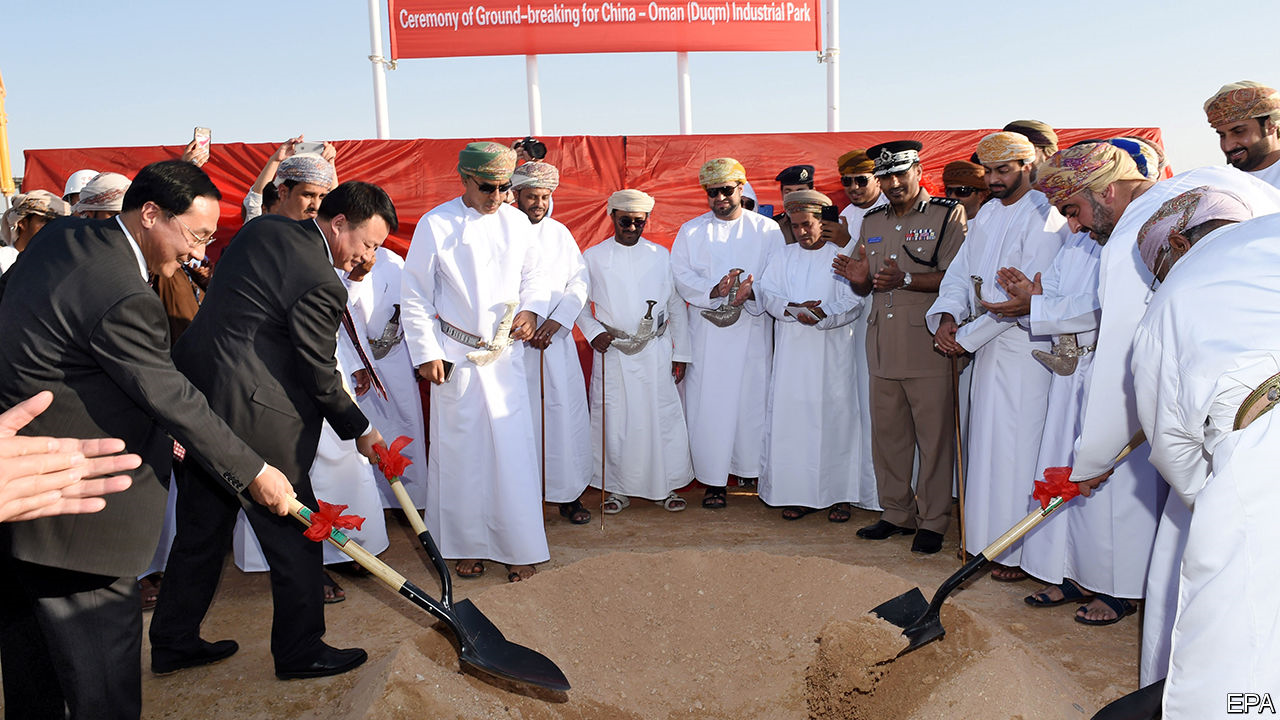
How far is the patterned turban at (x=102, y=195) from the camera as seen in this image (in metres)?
3.57

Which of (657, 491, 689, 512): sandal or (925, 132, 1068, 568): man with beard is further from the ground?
(925, 132, 1068, 568): man with beard

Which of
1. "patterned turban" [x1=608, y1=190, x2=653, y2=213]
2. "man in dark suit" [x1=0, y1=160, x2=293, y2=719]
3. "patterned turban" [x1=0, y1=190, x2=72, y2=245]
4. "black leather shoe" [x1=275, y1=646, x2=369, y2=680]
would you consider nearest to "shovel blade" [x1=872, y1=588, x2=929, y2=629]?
"black leather shoe" [x1=275, y1=646, x2=369, y2=680]

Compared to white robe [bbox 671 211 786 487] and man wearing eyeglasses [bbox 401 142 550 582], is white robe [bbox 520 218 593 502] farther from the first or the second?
white robe [bbox 671 211 786 487]

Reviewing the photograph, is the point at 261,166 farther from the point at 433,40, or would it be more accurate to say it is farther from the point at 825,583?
the point at 825,583

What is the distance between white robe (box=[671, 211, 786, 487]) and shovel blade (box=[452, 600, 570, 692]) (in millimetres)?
2365

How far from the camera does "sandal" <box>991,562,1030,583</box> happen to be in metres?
3.72

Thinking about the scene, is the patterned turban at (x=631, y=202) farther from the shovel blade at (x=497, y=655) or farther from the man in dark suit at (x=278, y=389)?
the shovel blade at (x=497, y=655)

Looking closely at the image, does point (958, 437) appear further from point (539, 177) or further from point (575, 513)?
point (539, 177)

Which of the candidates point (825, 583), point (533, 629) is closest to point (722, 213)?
point (825, 583)

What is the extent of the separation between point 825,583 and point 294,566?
75.2 inches

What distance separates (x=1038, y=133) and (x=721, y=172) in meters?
1.64

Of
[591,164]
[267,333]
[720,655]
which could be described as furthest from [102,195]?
[720,655]

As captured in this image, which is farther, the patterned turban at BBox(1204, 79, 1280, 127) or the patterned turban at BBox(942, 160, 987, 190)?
the patterned turban at BBox(942, 160, 987, 190)

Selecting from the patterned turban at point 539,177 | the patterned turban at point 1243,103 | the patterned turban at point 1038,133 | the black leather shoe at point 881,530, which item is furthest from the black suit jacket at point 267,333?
the patterned turban at point 1243,103
